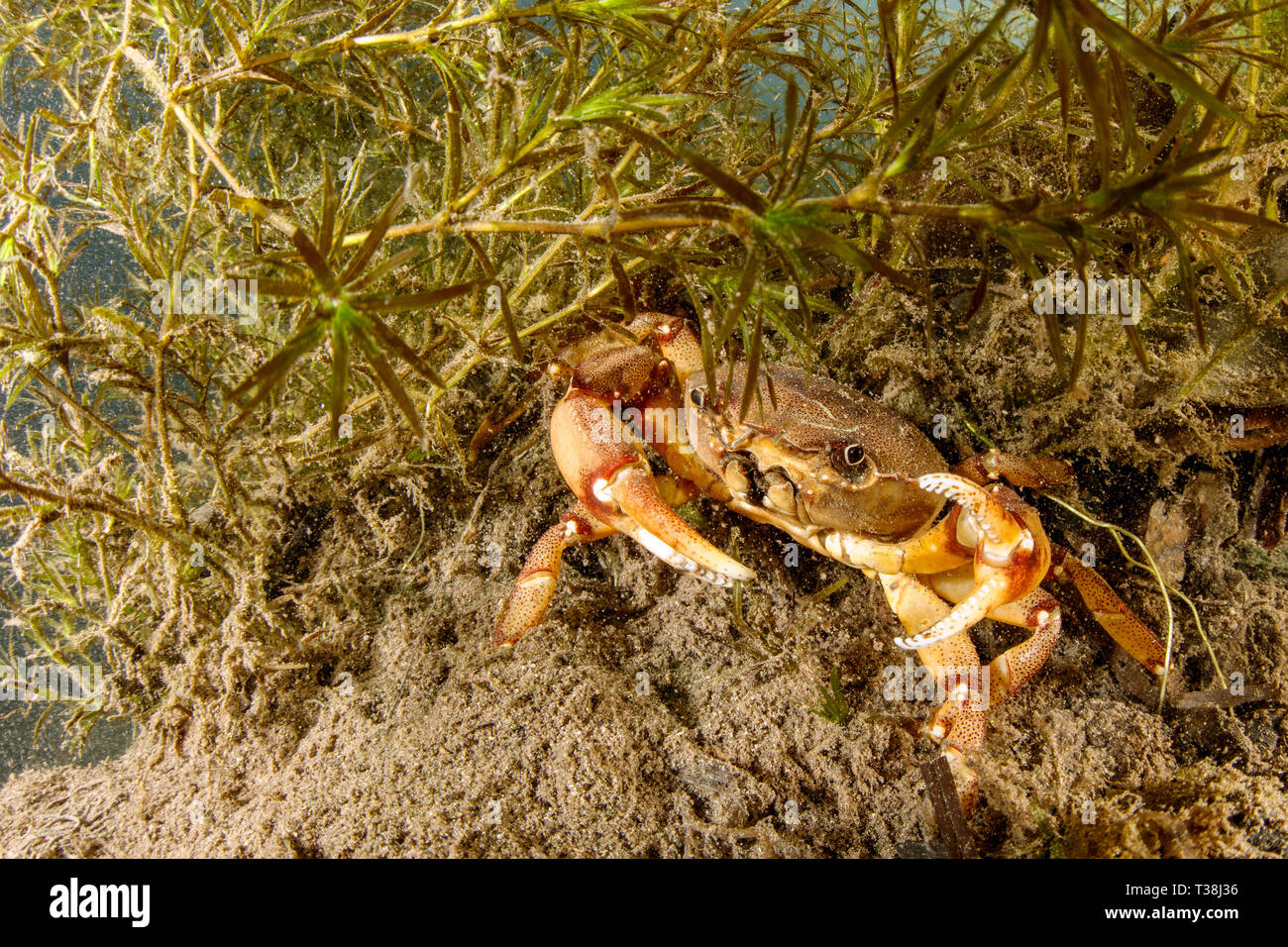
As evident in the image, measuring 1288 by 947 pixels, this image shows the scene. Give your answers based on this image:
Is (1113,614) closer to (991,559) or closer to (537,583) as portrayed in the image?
(991,559)

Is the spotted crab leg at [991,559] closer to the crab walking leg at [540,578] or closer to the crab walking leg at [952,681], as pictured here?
the crab walking leg at [952,681]

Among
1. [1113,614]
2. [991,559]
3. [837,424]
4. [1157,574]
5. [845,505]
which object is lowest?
[1113,614]

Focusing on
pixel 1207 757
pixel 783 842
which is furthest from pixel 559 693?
pixel 1207 757

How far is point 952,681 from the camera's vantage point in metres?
2.91

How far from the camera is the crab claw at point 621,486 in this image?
2.63 meters

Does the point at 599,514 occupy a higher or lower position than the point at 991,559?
higher

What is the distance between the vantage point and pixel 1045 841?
2.53 meters

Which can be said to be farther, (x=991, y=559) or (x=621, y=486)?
(x=621, y=486)

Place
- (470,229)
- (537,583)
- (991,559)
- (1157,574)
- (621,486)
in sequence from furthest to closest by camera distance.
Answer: (537,583) → (1157,574) → (621,486) → (991,559) → (470,229)

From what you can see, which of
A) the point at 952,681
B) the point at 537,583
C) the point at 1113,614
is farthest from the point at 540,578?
the point at 1113,614

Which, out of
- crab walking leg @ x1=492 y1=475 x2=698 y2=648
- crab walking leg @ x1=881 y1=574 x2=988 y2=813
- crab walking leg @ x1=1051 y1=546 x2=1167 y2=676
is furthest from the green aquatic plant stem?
crab walking leg @ x1=492 y1=475 x2=698 y2=648

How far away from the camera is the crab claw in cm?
263

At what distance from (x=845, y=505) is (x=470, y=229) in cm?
206

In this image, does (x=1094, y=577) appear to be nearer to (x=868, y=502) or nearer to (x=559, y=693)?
(x=868, y=502)
